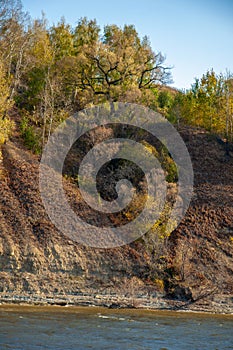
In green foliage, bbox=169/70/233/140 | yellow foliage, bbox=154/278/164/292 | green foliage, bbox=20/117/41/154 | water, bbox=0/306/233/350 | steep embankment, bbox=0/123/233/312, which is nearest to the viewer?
water, bbox=0/306/233/350

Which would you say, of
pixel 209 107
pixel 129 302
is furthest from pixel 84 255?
pixel 209 107

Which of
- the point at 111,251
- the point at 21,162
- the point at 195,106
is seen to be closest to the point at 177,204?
the point at 111,251

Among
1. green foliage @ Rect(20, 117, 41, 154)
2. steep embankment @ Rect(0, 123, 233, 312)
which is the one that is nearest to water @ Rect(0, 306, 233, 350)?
steep embankment @ Rect(0, 123, 233, 312)

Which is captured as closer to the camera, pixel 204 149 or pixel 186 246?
pixel 186 246

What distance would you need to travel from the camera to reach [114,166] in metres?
49.8

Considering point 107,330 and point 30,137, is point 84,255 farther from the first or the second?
point 30,137

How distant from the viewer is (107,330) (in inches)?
931

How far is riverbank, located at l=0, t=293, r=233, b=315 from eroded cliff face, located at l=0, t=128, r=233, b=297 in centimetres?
107

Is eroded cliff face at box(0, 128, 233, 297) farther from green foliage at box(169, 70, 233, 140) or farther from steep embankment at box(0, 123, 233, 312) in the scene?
green foliage at box(169, 70, 233, 140)

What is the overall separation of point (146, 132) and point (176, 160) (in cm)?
437

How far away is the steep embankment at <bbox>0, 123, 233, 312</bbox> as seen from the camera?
35438 millimetres

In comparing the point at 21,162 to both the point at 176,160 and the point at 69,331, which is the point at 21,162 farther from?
the point at 69,331

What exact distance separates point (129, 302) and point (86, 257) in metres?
5.94

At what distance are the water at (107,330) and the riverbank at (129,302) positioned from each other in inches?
72.3
